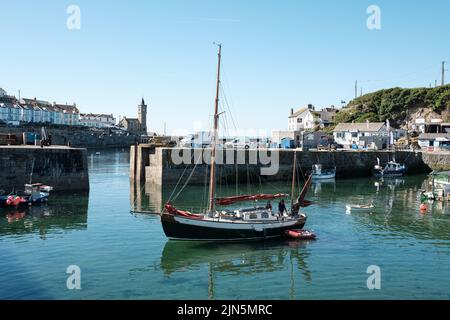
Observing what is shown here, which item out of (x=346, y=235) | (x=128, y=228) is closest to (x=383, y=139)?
(x=346, y=235)

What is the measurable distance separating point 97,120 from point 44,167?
147 metres

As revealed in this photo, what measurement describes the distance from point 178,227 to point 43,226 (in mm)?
9979

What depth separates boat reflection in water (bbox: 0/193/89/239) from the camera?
28.4 m

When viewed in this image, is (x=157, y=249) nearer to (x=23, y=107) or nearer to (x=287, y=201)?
(x=287, y=201)

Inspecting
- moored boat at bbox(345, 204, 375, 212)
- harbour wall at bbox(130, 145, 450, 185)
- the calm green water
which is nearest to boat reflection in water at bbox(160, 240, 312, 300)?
the calm green water

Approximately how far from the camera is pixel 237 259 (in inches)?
913

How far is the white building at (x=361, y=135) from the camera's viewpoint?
83.8 metres

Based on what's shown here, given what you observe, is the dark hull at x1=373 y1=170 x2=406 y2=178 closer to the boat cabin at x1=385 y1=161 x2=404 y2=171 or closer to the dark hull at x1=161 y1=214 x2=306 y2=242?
the boat cabin at x1=385 y1=161 x2=404 y2=171

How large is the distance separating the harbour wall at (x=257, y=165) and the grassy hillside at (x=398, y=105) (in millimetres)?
34602

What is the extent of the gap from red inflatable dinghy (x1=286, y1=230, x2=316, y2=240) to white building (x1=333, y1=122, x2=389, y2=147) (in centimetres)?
5828

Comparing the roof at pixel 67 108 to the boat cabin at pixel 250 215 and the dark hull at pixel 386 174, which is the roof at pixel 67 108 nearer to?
the dark hull at pixel 386 174

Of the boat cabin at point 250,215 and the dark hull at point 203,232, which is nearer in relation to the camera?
the dark hull at point 203,232

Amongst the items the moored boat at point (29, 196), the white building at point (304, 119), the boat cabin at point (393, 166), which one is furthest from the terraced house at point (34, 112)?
the boat cabin at point (393, 166)
